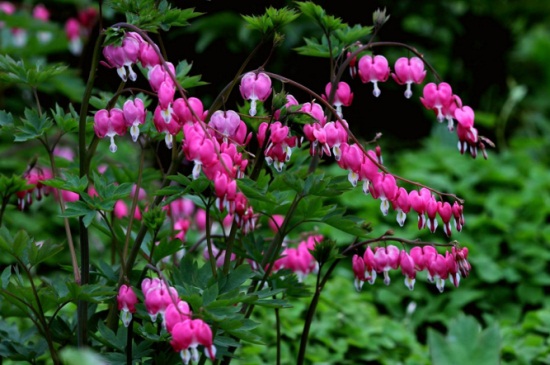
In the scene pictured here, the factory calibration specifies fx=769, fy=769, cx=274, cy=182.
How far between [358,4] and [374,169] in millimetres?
3688

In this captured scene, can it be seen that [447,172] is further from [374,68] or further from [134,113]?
[134,113]

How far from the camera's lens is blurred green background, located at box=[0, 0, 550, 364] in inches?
112

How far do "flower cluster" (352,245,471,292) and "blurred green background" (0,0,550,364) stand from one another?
4.3 inches

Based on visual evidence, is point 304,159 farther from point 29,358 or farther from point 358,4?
point 358,4

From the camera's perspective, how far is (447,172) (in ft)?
14.7

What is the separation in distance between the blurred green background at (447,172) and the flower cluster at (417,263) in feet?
0.36

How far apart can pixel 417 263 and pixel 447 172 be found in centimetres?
276

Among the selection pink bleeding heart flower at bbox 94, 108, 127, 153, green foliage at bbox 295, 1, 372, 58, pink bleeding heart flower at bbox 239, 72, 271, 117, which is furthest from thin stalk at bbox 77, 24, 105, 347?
green foliage at bbox 295, 1, 372, 58

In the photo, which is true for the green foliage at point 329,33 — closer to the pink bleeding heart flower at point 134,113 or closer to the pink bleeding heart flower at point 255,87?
the pink bleeding heart flower at point 255,87

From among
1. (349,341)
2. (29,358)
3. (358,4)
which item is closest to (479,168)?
(358,4)

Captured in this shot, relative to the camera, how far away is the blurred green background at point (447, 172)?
9.30ft

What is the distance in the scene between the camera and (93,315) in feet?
6.37

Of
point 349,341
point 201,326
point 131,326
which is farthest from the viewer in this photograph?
point 349,341

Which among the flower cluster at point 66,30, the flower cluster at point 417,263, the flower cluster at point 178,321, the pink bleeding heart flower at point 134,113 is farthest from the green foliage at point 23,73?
the flower cluster at point 66,30
